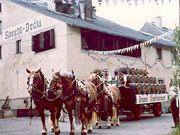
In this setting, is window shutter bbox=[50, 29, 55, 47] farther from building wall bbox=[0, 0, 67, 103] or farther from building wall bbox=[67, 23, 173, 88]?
building wall bbox=[67, 23, 173, 88]

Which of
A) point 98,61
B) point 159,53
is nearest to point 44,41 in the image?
point 98,61

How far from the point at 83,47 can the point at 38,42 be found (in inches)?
151

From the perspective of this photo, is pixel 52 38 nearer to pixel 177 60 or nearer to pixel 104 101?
pixel 104 101

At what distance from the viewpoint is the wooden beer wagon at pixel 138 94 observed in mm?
17031

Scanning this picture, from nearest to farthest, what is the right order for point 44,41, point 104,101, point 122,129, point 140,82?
point 122,129
point 104,101
point 140,82
point 44,41

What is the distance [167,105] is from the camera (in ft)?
92.3

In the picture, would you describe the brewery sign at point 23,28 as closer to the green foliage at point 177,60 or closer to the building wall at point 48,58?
the building wall at point 48,58

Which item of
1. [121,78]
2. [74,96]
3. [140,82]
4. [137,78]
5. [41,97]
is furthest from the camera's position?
[140,82]

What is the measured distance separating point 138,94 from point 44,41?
12120 mm

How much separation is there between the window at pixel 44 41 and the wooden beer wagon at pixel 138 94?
948 centimetres

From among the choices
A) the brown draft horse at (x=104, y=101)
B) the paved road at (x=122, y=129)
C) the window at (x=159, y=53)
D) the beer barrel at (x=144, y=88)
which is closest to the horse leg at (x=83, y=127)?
the paved road at (x=122, y=129)

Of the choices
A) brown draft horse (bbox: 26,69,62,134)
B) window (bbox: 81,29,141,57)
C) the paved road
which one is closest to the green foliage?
the paved road

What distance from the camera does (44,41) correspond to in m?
27.0

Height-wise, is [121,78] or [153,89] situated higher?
[121,78]
